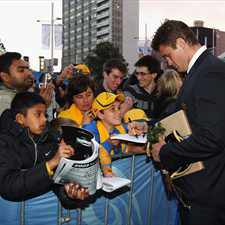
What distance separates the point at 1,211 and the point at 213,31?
103 meters

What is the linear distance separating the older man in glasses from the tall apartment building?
101335 millimetres

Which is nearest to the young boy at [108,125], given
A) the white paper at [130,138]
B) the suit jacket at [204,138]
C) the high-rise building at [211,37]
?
the white paper at [130,138]

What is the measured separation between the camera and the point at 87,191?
2311 millimetres

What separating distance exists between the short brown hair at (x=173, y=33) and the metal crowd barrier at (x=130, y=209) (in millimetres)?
1049

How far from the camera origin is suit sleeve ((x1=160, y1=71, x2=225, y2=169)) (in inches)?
95.3

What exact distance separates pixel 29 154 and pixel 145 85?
2.90m

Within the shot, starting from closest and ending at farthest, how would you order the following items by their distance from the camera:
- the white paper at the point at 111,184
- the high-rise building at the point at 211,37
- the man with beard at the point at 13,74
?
the white paper at the point at 111,184, the man with beard at the point at 13,74, the high-rise building at the point at 211,37

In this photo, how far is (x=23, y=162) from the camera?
2443 millimetres

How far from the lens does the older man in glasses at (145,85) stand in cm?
500

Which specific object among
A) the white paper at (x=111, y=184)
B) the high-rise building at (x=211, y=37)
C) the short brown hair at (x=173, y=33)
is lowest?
the white paper at (x=111, y=184)

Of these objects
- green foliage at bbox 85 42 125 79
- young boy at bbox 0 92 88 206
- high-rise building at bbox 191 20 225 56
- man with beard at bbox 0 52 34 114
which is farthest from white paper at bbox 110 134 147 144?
high-rise building at bbox 191 20 225 56

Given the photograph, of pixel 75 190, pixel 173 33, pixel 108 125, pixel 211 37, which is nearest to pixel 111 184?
pixel 75 190

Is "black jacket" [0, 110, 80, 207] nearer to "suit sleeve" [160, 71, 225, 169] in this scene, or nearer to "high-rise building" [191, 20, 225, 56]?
"suit sleeve" [160, 71, 225, 169]

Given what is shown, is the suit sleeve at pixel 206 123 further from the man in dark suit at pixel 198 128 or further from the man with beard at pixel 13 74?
the man with beard at pixel 13 74
